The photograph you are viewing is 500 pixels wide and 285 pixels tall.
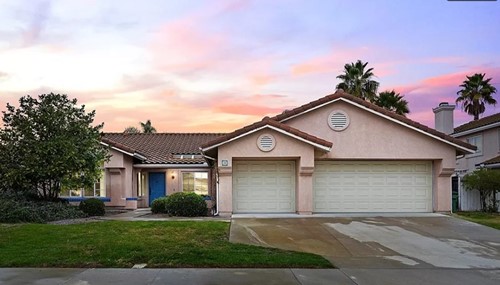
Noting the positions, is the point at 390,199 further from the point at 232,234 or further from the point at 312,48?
the point at 232,234

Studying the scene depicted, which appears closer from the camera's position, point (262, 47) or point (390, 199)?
point (262, 47)

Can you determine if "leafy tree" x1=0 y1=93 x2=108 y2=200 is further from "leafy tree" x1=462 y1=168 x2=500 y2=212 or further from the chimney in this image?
the chimney

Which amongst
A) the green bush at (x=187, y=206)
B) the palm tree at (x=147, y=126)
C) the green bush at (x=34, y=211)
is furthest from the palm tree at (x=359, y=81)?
the palm tree at (x=147, y=126)

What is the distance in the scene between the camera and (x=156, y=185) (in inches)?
1038

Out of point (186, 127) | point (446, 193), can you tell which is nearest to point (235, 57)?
point (446, 193)

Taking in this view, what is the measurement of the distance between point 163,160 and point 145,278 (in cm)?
1745

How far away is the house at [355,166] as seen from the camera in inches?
767

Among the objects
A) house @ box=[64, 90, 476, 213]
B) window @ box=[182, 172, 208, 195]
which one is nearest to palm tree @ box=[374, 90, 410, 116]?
window @ box=[182, 172, 208, 195]

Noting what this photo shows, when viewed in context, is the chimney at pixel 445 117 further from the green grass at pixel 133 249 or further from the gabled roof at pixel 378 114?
the green grass at pixel 133 249

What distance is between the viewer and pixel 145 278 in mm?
8617

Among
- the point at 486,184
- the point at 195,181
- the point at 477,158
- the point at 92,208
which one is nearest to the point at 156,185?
the point at 195,181

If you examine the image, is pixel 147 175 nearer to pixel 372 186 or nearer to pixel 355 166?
pixel 355 166

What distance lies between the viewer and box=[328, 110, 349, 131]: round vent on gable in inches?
778

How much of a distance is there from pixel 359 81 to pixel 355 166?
20.5 metres
